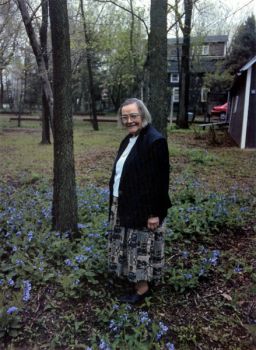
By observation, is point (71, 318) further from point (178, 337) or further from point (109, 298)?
point (178, 337)

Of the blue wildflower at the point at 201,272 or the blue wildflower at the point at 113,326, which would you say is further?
the blue wildflower at the point at 201,272

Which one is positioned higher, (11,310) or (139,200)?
(139,200)

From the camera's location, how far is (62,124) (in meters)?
3.73

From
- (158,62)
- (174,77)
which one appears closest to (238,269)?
(158,62)

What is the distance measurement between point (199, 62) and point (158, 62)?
1062 inches

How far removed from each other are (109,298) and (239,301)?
3.75 feet

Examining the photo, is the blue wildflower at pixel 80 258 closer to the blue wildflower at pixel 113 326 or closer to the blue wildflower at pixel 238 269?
the blue wildflower at pixel 113 326

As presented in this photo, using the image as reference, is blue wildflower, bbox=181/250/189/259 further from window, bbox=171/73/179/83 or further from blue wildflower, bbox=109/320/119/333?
window, bbox=171/73/179/83

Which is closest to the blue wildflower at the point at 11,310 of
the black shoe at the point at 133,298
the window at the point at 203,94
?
the black shoe at the point at 133,298

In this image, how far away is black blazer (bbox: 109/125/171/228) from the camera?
8.91 feet

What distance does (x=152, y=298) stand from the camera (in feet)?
10.1

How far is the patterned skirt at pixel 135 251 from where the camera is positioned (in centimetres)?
288

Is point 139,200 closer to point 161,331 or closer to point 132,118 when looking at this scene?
point 132,118

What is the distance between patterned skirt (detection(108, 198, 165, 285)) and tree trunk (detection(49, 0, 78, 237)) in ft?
3.21
